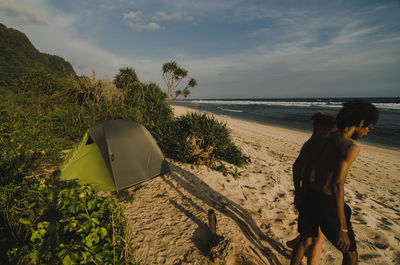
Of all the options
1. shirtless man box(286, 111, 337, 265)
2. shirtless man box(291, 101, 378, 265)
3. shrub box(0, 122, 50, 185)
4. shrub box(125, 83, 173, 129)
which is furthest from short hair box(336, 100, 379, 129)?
shrub box(125, 83, 173, 129)

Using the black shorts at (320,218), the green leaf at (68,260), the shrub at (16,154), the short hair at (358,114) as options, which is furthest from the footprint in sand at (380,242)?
the shrub at (16,154)

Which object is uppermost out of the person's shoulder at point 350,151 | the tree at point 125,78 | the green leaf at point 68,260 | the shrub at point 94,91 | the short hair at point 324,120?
the tree at point 125,78

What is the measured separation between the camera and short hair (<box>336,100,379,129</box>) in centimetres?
179

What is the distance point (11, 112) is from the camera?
6531 mm

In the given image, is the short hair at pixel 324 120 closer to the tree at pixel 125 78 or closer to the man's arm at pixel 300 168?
the man's arm at pixel 300 168

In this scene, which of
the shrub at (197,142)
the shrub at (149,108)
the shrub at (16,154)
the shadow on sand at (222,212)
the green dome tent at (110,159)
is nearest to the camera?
the shadow on sand at (222,212)

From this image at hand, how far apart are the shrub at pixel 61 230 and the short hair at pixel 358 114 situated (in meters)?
2.81

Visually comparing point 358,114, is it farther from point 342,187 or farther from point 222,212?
point 222,212

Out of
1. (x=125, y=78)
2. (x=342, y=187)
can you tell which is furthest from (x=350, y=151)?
(x=125, y=78)

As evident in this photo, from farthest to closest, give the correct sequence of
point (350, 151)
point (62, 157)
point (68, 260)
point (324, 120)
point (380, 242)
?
1. point (62, 157)
2. point (380, 242)
3. point (324, 120)
4. point (350, 151)
5. point (68, 260)

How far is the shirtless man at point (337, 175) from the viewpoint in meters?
1.77

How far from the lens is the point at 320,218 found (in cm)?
199

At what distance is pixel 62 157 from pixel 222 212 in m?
5.48

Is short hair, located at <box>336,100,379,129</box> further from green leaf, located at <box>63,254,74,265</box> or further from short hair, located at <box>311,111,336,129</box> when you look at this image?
green leaf, located at <box>63,254,74,265</box>
